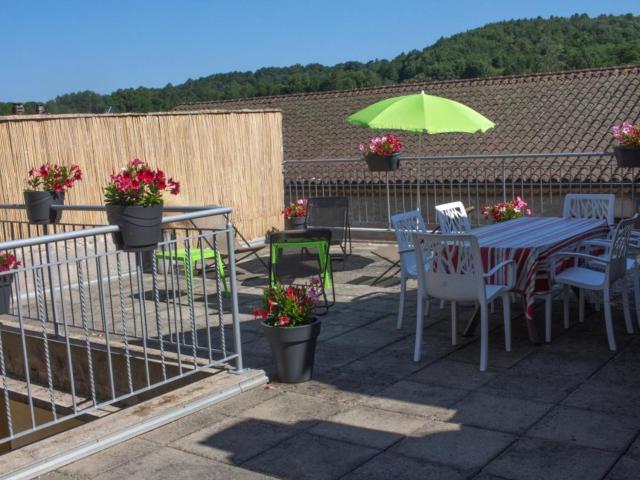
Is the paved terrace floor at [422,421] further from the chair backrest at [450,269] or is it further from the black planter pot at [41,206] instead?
the black planter pot at [41,206]

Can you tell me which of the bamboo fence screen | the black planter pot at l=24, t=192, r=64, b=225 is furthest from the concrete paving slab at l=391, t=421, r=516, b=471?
the bamboo fence screen

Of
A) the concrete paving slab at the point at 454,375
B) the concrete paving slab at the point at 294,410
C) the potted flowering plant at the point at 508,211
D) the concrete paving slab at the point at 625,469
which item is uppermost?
the potted flowering plant at the point at 508,211

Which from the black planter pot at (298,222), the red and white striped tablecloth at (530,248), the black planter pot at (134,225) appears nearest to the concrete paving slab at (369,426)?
the black planter pot at (134,225)

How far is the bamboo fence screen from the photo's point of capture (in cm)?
810

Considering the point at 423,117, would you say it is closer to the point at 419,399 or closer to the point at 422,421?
the point at 419,399

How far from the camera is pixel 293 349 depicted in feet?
15.2

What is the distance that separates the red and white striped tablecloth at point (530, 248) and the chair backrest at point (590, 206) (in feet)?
2.87

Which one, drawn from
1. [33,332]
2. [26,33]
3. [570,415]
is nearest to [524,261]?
[570,415]

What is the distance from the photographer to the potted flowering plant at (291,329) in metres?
4.60

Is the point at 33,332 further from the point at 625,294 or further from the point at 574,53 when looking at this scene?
the point at 574,53

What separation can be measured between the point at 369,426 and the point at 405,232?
2442mm

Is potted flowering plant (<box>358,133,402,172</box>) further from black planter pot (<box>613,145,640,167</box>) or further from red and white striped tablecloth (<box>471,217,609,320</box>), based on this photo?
red and white striped tablecloth (<box>471,217,609,320</box>)

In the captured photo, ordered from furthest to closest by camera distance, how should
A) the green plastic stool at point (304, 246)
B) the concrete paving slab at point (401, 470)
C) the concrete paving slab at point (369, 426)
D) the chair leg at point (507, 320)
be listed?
the green plastic stool at point (304, 246) → the chair leg at point (507, 320) → the concrete paving slab at point (369, 426) → the concrete paving slab at point (401, 470)

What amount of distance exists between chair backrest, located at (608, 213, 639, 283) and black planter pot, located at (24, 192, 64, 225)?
461 cm
